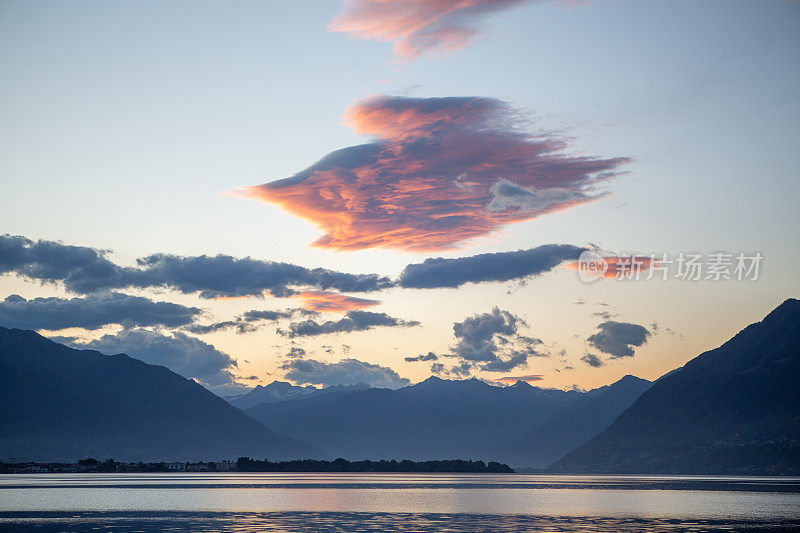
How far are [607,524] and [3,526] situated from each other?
9207 centimetres

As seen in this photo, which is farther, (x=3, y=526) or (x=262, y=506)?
(x=262, y=506)

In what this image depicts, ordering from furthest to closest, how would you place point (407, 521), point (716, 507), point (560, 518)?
point (716, 507), point (560, 518), point (407, 521)

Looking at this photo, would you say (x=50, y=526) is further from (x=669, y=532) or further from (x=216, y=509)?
(x=669, y=532)

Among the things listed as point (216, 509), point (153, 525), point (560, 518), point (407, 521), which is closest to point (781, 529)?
point (560, 518)

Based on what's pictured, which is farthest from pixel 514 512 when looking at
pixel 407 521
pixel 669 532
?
pixel 669 532

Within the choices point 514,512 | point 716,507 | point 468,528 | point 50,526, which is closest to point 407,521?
point 468,528

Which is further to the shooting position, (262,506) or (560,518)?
(262,506)

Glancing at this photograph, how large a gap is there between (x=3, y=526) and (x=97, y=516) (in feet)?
81.4

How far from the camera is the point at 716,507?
183 metres

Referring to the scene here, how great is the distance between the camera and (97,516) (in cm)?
15088

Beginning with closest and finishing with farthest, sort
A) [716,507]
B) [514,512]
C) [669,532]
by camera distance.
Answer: [669,532], [514,512], [716,507]

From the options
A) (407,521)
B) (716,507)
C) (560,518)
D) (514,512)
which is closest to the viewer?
(407,521)

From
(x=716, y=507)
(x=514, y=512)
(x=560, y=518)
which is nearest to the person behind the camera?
(x=560, y=518)

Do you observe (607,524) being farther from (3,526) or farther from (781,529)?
(3,526)
